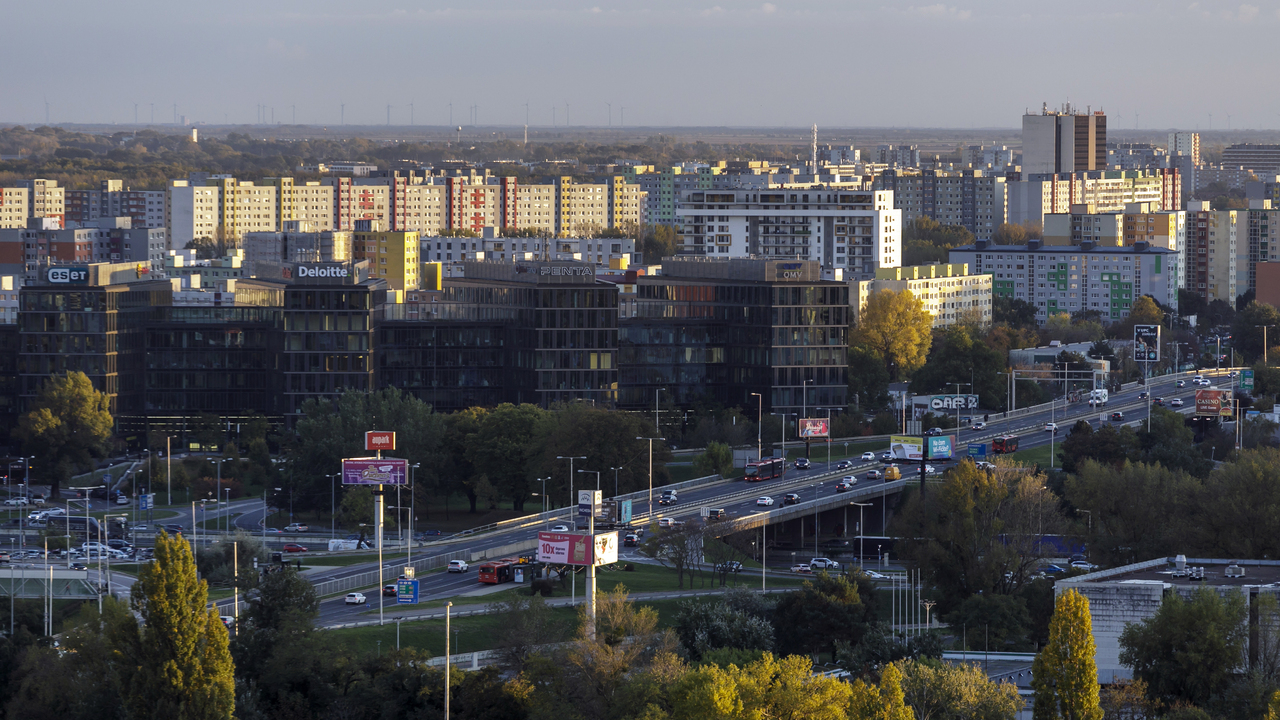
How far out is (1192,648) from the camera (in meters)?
69.6

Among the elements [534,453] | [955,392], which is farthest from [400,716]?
[955,392]

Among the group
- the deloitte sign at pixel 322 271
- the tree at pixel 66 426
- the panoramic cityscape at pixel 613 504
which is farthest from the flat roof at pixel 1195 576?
the tree at pixel 66 426

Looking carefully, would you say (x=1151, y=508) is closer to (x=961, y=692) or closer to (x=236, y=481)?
(x=961, y=692)

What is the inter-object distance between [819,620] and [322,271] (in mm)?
66753

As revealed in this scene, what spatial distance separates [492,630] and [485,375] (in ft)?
224

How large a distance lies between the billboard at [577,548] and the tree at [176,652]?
14525 mm

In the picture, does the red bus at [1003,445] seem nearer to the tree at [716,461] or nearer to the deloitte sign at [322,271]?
the tree at [716,461]

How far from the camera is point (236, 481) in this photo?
128 metres

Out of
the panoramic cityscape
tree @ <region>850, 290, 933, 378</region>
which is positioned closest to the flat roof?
the panoramic cityscape

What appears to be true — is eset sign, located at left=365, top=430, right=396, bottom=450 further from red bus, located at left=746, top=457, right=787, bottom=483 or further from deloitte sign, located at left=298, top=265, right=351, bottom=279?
deloitte sign, located at left=298, top=265, right=351, bottom=279

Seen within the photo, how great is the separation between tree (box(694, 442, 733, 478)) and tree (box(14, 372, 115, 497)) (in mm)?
40402

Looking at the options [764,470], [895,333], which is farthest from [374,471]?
[895,333]

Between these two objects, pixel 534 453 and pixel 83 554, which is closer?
pixel 83 554

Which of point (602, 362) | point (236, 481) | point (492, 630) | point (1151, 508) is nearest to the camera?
point (492, 630)
